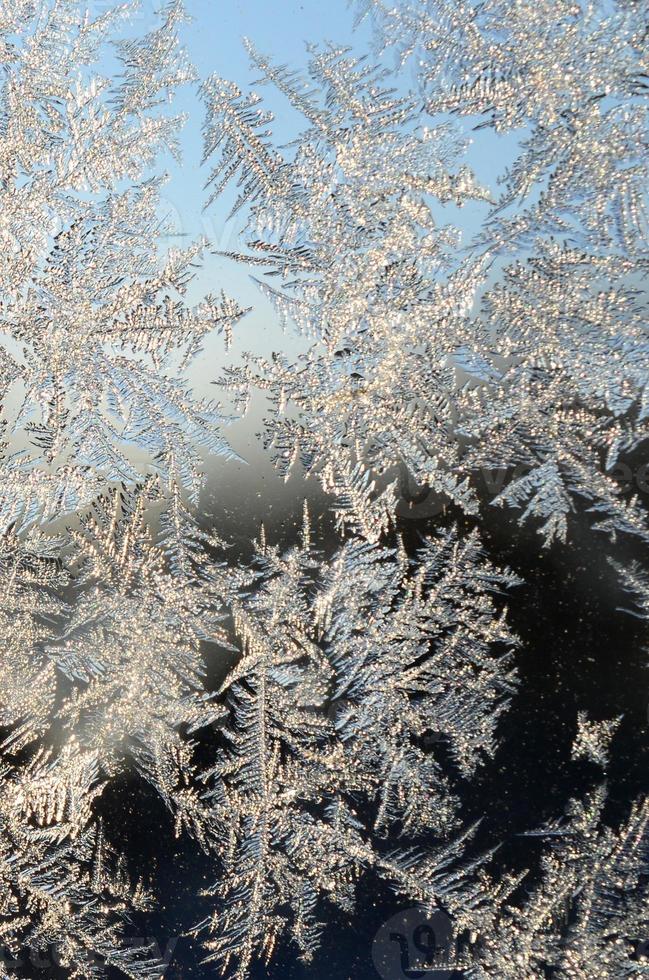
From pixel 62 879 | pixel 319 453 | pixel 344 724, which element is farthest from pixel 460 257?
pixel 62 879

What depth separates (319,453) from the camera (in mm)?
410

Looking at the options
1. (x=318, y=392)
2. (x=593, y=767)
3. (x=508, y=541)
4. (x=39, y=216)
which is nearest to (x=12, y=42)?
(x=39, y=216)

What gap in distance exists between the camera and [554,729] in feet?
1.29

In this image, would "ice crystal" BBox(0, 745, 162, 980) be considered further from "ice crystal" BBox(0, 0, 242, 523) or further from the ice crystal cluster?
"ice crystal" BBox(0, 0, 242, 523)

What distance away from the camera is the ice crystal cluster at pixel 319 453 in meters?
0.39

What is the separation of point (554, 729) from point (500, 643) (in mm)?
47

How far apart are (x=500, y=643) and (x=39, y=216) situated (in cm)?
32

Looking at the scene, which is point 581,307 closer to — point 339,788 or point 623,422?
point 623,422

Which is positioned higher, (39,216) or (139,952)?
(39,216)

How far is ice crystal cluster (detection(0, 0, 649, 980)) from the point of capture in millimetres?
389

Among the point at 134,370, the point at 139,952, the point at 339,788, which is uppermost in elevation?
the point at 134,370

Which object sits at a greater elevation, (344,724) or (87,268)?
(87,268)

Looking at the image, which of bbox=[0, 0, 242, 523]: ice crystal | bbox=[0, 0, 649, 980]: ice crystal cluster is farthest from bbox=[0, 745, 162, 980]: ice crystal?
bbox=[0, 0, 242, 523]: ice crystal

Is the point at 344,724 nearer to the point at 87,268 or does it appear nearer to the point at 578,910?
the point at 578,910
